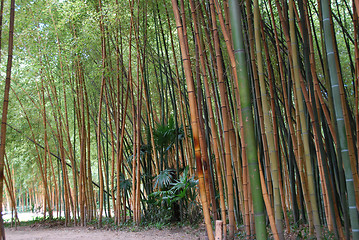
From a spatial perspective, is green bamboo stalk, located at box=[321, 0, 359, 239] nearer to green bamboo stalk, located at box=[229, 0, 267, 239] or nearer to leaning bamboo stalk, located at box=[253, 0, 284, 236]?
leaning bamboo stalk, located at box=[253, 0, 284, 236]

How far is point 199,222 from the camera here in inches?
183

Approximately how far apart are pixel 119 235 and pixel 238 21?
3.76 meters

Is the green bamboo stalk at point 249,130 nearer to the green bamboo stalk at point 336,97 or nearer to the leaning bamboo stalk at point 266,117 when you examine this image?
the green bamboo stalk at point 336,97

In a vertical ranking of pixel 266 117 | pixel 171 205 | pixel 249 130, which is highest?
pixel 266 117

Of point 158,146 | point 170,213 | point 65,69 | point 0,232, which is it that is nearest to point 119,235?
point 170,213

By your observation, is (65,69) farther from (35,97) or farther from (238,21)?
(238,21)

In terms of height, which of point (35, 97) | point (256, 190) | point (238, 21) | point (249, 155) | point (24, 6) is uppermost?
point (24, 6)

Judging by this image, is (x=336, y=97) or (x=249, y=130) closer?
(x=249, y=130)

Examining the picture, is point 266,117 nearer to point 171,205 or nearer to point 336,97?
point 336,97

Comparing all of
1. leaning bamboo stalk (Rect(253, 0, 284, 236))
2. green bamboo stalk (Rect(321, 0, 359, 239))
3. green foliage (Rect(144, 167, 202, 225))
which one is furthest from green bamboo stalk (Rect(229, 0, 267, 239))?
green foliage (Rect(144, 167, 202, 225))

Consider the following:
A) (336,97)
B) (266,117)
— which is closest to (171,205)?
(266,117)

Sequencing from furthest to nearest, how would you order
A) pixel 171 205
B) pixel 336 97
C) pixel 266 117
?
pixel 171 205
pixel 266 117
pixel 336 97

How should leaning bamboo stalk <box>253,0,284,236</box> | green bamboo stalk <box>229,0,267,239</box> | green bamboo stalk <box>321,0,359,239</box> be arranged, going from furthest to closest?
leaning bamboo stalk <box>253,0,284,236</box> → green bamboo stalk <box>321,0,359,239</box> → green bamboo stalk <box>229,0,267,239</box>

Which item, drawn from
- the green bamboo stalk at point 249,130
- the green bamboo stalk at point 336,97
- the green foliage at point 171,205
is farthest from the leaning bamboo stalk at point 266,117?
the green foliage at point 171,205
